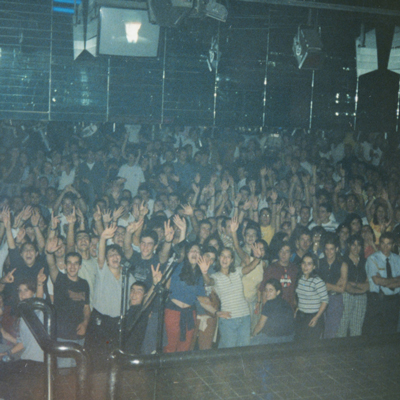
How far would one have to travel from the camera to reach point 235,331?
502 centimetres

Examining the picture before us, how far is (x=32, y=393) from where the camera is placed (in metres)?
3.81

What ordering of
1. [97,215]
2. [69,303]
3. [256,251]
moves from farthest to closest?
[97,215] → [256,251] → [69,303]

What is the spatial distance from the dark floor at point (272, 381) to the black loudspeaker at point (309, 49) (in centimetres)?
414

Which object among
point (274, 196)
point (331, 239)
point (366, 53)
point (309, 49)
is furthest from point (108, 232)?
point (366, 53)

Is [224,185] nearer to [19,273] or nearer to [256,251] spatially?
[256,251]

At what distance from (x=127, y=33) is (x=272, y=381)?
517cm

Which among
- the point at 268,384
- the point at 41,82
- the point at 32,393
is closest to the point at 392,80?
the point at 41,82

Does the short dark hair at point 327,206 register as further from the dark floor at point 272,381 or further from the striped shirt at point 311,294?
the dark floor at point 272,381


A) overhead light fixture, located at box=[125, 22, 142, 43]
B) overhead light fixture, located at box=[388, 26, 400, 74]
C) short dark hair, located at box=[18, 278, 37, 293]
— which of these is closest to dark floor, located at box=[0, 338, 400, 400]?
short dark hair, located at box=[18, 278, 37, 293]

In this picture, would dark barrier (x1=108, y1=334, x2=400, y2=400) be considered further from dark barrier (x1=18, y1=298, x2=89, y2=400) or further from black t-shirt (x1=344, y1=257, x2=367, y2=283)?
black t-shirt (x1=344, y1=257, x2=367, y2=283)

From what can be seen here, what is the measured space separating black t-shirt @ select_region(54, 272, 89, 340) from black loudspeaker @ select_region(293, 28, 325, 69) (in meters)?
Answer: 4.09

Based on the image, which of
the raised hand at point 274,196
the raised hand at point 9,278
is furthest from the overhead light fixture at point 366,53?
the raised hand at point 9,278

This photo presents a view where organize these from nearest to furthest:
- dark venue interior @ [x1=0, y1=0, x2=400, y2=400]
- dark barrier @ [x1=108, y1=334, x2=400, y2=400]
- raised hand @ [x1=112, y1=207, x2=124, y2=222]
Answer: dark barrier @ [x1=108, y1=334, x2=400, y2=400], dark venue interior @ [x1=0, y1=0, x2=400, y2=400], raised hand @ [x1=112, y1=207, x2=124, y2=222]

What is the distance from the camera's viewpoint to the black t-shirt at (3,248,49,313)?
4.73 meters
